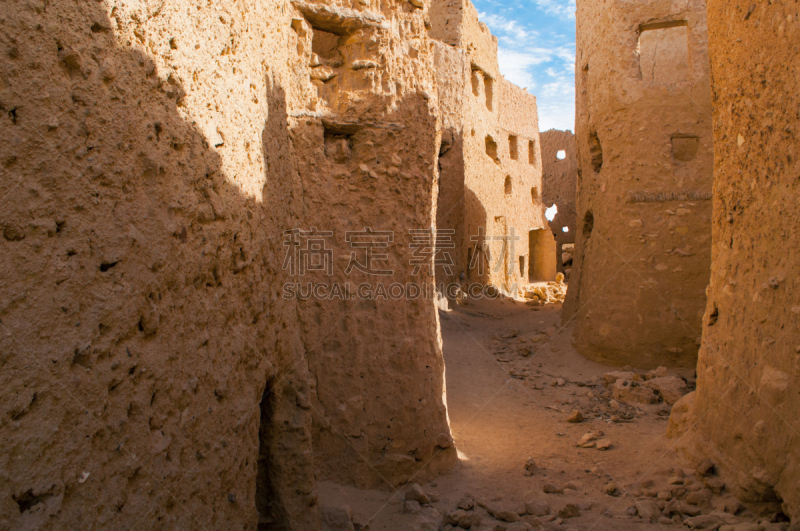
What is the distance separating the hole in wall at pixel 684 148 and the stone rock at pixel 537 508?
5236mm

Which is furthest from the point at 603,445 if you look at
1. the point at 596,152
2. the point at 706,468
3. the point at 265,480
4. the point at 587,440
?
the point at 596,152

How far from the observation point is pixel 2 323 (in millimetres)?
1146

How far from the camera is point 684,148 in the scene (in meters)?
7.04

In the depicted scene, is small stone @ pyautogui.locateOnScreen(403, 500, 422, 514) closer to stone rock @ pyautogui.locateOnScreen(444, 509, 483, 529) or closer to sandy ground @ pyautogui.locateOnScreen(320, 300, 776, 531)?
sandy ground @ pyautogui.locateOnScreen(320, 300, 776, 531)

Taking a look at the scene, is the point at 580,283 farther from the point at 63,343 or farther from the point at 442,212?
the point at 63,343

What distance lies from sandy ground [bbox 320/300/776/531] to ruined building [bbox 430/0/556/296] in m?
3.84

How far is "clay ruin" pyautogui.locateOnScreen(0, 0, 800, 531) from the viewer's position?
1.35m

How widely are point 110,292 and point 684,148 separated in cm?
745

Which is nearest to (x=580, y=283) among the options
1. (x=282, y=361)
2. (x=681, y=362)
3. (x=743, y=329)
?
(x=681, y=362)

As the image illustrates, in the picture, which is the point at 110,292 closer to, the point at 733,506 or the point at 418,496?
the point at 418,496

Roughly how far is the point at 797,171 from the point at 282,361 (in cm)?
312

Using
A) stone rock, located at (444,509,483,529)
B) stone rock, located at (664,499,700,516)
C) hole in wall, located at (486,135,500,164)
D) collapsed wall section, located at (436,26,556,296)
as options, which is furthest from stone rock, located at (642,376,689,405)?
hole in wall, located at (486,135,500,164)

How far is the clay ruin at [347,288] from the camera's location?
1347 mm

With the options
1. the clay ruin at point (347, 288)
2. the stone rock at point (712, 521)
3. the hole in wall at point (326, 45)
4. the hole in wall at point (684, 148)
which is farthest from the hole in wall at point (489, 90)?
the stone rock at point (712, 521)
